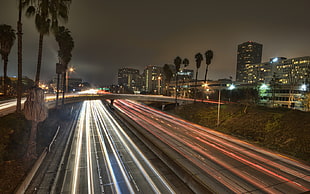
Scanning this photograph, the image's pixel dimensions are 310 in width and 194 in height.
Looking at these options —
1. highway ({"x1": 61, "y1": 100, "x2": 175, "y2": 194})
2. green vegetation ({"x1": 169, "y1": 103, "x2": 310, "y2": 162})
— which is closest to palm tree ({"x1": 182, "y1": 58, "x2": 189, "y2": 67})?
green vegetation ({"x1": 169, "y1": 103, "x2": 310, "y2": 162})

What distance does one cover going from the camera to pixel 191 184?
11.7 metres

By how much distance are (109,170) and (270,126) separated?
1112 inches

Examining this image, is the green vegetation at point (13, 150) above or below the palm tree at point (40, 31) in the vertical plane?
below

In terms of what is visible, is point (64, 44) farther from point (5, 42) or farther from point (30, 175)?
point (30, 175)

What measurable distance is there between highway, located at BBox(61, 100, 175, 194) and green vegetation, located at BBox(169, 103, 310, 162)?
17.9m

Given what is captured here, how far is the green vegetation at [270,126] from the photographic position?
2138cm

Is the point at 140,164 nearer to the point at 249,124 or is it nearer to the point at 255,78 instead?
the point at 249,124

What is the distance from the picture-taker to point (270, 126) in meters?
27.8

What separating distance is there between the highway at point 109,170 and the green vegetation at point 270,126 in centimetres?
1792

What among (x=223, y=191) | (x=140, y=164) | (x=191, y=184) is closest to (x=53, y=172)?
(x=140, y=164)

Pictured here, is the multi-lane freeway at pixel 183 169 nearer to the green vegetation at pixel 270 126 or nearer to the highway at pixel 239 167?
the highway at pixel 239 167

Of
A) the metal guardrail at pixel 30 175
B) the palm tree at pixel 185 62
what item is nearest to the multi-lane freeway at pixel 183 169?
the metal guardrail at pixel 30 175

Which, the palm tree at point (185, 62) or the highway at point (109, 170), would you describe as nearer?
the highway at point (109, 170)

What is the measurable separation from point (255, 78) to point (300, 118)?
670ft
